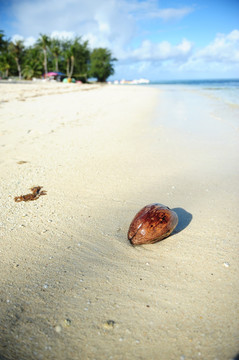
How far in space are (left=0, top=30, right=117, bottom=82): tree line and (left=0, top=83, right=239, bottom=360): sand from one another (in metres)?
45.9

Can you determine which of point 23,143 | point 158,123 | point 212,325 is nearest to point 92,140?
point 23,143

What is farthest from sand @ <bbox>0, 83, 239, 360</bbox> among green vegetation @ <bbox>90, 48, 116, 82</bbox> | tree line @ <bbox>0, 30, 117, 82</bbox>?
green vegetation @ <bbox>90, 48, 116, 82</bbox>

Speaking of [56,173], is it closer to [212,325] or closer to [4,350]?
[4,350]

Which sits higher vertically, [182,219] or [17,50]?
[17,50]

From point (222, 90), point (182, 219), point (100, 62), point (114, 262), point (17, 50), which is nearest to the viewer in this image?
point (114, 262)

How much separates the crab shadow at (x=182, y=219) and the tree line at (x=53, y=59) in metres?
47.4

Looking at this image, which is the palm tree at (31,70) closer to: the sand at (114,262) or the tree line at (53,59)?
the tree line at (53,59)

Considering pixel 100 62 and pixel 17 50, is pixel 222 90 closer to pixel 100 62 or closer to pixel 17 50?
pixel 17 50

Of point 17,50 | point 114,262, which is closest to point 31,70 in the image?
point 17,50

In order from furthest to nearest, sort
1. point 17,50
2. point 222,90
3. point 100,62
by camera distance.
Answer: point 100,62 < point 17,50 < point 222,90

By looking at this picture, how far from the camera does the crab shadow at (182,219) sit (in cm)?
284

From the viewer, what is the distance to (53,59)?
59406mm

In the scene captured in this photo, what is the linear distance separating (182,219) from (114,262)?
1183mm

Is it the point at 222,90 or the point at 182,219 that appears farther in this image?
the point at 222,90
